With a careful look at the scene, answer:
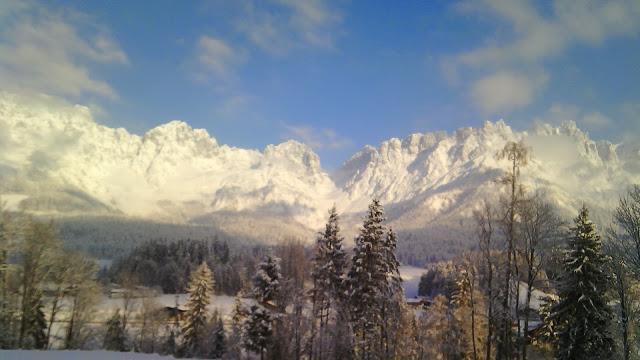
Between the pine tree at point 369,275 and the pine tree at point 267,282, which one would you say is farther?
the pine tree at point 267,282

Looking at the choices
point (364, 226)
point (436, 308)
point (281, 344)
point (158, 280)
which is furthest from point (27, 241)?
point (158, 280)

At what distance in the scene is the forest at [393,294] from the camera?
65.2 ft

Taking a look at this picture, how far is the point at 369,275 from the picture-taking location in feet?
102

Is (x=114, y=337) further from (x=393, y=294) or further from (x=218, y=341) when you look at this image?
(x=393, y=294)

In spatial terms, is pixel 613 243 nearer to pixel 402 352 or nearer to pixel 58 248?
pixel 402 352

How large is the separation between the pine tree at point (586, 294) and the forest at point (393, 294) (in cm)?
6

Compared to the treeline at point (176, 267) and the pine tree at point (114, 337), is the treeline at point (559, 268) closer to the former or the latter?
the pine tree at point (114, 337)

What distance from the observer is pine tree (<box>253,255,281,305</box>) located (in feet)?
117

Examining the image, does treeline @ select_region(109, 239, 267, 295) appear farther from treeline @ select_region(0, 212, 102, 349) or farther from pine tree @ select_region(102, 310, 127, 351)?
treeline @ select_region(0, 212, 102, 349)

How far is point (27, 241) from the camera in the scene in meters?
31.3

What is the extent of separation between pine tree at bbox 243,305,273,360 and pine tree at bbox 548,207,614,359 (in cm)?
1905

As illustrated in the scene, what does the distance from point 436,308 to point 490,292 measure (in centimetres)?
2247

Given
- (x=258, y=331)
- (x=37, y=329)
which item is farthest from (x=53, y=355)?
(x=37, y=329)

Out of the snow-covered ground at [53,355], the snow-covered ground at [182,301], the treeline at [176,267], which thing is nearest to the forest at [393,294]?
the snow-covered ground at [53,355]
